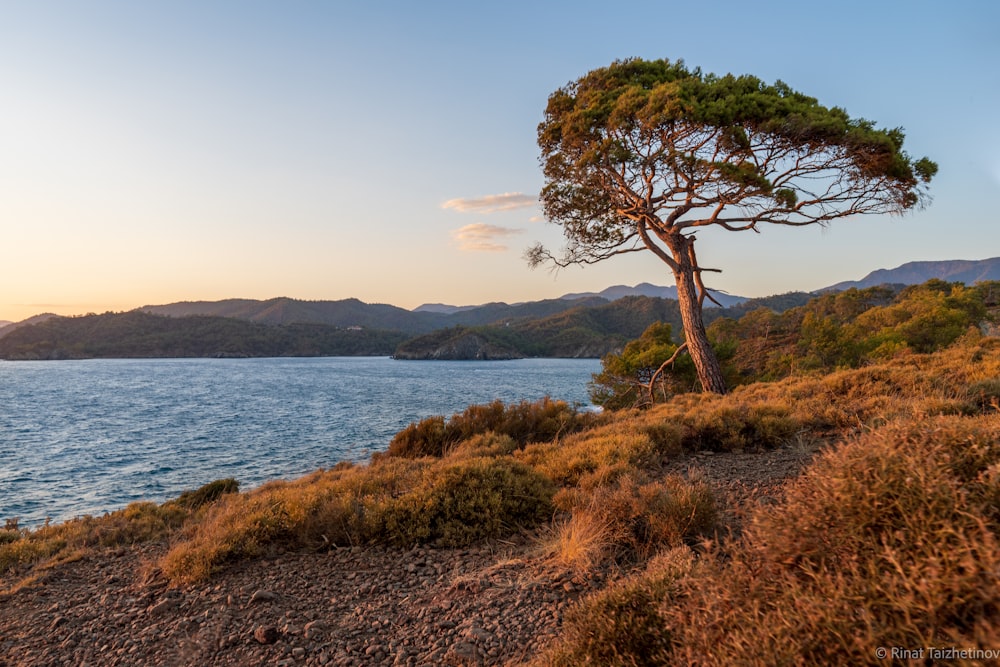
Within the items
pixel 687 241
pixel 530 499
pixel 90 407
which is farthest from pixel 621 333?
pixel 530 499

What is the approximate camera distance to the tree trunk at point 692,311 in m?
12.3

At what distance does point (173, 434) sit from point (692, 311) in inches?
980

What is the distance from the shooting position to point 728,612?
Result: 6.37 feet

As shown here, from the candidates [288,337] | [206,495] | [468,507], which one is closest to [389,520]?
[468,507]

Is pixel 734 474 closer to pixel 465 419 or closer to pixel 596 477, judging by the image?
pixel 596 477

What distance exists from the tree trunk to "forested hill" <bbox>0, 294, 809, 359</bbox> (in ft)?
321

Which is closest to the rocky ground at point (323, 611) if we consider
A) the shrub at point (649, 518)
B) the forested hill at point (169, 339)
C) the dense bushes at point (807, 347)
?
the shrub at point (649, 518)

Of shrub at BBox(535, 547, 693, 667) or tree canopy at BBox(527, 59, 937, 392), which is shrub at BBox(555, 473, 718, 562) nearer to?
shrub at BBox(535, 547, 693, 667)

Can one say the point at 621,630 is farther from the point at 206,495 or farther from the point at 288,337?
the point at 288,337

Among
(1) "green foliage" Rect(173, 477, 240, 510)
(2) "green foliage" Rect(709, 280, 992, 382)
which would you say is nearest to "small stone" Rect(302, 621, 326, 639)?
(1) "green foliage" Rect(173, 477, 240, 510)

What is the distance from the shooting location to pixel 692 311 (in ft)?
40.6

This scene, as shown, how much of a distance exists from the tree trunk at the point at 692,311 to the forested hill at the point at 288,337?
97747 mm

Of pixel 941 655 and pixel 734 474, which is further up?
pixel 941 655

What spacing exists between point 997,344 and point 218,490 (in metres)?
19.2
